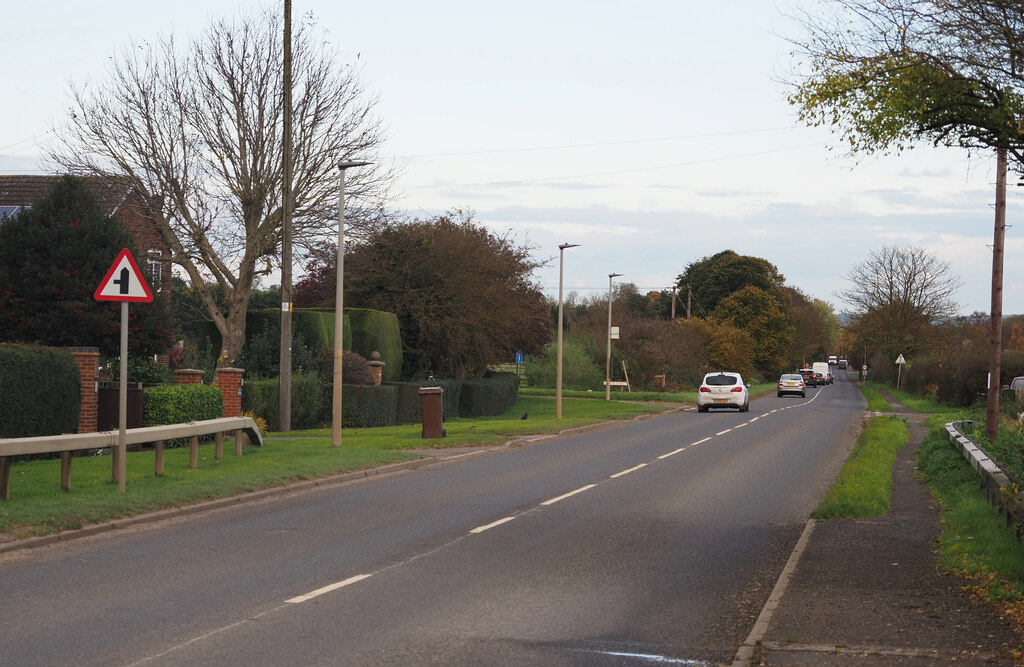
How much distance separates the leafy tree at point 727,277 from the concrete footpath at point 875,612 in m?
92.5

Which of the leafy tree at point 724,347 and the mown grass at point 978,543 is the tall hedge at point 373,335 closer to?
the mown grass at point 978,543

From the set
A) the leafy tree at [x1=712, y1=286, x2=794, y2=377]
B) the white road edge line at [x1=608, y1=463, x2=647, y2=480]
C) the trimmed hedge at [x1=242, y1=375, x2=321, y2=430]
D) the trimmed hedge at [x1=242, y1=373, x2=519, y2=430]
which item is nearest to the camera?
the white road edge line at [x1=608, y1=463, x2=647, y2=480]

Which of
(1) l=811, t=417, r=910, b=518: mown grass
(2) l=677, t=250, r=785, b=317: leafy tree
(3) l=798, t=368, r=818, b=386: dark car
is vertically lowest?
(3) l=798, t=368, r=818, b=386: dark car

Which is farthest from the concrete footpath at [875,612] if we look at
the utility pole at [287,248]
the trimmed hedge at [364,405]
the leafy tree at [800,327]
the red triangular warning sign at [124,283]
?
the leafy tree at [800,327]

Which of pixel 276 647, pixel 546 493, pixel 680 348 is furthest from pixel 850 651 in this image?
pixel 680 348

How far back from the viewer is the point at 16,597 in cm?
812

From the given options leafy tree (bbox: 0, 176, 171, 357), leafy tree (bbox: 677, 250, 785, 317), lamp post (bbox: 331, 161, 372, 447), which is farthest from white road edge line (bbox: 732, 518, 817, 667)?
leafy tree (bbox: 677, 250, 785, 317)

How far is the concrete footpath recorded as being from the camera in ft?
21.5

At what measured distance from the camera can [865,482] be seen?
15523 mm

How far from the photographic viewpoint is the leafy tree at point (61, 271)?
86.0 feet

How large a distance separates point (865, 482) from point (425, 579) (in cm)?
877

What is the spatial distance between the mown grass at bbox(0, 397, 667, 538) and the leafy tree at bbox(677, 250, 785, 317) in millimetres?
78534

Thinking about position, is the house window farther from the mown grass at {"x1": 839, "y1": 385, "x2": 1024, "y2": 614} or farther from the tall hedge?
the mown grass at {"x1": 839, "y1": 385, "x2": 1024, "y2": 614}

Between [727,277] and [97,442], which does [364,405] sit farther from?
[727,277]
